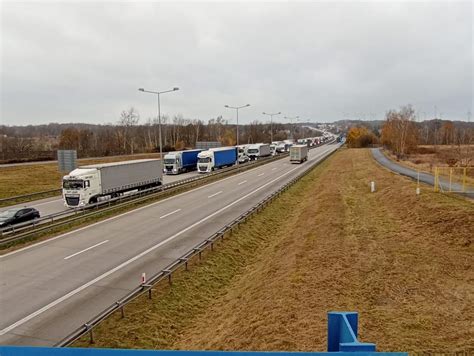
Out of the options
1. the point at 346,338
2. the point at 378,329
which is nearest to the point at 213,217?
the point at 378,329

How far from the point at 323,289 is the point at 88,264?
421 inches

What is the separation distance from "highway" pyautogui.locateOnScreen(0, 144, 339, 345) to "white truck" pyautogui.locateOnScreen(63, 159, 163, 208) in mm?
3575

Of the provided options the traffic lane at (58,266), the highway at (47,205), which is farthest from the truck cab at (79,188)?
the traffic lane at (58,266)

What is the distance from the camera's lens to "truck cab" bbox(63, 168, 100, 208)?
28922mm

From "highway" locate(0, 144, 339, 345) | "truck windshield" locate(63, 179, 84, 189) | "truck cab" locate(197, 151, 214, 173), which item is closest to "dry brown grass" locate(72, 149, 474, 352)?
"highway" locate(0, 144, 339, 345)

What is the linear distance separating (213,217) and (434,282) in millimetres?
16107

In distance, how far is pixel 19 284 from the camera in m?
15.5

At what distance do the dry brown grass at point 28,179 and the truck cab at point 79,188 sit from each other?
1178 centimetres

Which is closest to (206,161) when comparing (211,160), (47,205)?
(211,160)

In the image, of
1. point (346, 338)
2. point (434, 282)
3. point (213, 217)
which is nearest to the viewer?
point (346, 338)

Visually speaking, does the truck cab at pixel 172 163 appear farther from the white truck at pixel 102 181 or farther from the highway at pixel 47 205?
the highway at pixel 47 205

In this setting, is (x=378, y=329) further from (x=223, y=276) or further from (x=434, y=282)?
(x=223, y=276)

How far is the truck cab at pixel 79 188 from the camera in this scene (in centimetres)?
2892

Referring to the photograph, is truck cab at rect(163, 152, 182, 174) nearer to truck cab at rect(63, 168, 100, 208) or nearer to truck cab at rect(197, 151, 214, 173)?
truck cab at rect(197, 151, 214, 173)
